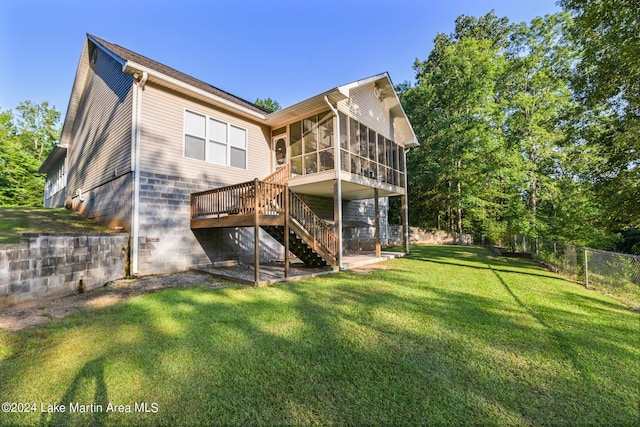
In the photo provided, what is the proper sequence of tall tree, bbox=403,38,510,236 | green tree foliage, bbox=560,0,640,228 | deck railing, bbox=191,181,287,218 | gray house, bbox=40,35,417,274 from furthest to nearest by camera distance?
tall tree, bbox=403,38,510,236 → gray house, bbox=40,35,417,274 → green tree foliage, bbox=560,0,640,228 → deck railing, bbox=191,181,287,218

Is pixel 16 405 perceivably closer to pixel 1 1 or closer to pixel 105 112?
pixel 105 112

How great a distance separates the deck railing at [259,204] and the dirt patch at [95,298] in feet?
6.28

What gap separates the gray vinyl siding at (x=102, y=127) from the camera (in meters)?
8.23

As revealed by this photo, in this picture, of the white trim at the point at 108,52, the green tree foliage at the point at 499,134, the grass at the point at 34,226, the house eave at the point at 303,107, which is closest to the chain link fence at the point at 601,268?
the house eave at the point at 303,107

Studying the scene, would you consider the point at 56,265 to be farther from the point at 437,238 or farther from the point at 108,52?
the point at 437,238

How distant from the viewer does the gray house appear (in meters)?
7.59

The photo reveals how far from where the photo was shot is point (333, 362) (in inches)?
122

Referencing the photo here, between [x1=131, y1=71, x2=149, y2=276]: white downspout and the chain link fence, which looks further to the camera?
[x1=131, y1=71, x2=149, y2=276]: white downspout

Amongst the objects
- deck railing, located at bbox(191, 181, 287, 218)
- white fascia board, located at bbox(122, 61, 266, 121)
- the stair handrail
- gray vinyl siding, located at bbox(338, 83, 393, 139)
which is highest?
gray vinyl siding, located at bbox(338, 83, 393, 139)

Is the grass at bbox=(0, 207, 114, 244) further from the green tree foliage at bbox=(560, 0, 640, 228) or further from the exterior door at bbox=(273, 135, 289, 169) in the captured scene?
the green tree foliage at bbox=(560, 0, 640, 228)

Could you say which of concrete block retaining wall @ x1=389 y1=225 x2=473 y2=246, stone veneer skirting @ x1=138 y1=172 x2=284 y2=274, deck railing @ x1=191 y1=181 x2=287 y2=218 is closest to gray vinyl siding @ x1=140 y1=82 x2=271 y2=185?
stone veneer skirting @ x1=138 y1=172 x2=284 y2=274

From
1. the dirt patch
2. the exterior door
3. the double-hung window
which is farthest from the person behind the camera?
the exterior door

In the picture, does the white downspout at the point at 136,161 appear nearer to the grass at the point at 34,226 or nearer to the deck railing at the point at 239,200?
the grass at the point at 34,226

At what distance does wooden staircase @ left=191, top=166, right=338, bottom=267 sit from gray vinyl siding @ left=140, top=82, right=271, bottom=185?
103cm
